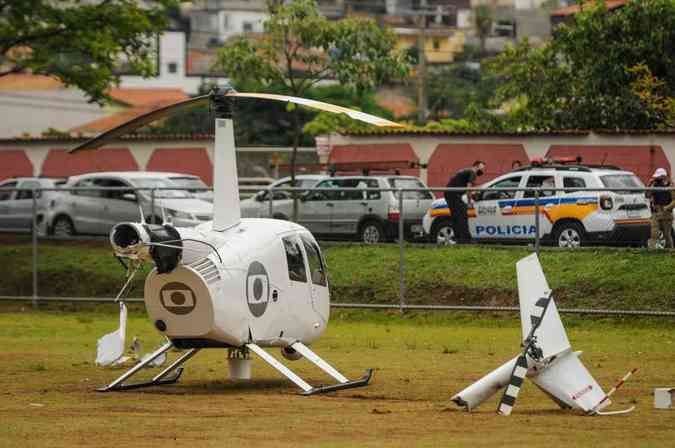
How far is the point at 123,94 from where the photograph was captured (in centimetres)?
11844

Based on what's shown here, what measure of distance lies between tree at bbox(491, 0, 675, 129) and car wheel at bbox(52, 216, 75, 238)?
57.5 ft

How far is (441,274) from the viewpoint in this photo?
29906 mm

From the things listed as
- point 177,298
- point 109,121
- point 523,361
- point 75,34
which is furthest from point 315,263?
point 109,121

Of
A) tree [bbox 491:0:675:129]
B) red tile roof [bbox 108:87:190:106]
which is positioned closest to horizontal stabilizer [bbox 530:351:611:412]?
tree [bbox 491:0:675:129]

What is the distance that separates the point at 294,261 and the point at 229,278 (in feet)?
5.12

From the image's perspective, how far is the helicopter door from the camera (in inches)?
767

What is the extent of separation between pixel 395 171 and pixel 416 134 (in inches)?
93.8

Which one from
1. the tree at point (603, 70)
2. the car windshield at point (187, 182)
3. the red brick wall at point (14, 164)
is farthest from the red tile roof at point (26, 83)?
the car windshield at point (187, 182)

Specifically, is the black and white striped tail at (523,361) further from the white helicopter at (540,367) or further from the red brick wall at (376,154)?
the red brick wall at (376,154)

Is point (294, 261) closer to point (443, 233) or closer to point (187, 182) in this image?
point (443, 233)

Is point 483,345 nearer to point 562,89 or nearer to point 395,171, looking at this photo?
point 395,171

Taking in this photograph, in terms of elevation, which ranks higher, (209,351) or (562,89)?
(562,89)

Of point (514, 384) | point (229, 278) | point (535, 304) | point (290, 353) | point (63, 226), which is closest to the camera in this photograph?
point (514, 384)

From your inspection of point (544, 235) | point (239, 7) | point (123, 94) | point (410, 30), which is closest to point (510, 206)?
point (544, 235)
